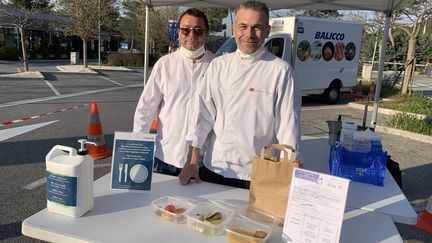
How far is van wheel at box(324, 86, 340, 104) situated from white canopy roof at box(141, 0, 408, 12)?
793cm

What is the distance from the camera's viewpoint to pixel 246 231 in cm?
153

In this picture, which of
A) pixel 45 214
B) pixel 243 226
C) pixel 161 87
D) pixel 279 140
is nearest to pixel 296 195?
pixel 243 226

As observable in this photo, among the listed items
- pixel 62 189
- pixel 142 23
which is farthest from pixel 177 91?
pixel 142 23

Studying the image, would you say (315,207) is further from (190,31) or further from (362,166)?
(190,31)

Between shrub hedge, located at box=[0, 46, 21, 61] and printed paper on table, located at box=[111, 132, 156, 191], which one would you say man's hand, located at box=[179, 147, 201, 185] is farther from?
shrub hedge, located at box=[0, 46, 21, 61]

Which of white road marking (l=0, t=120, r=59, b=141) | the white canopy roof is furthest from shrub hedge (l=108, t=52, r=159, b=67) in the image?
the white canopy roof

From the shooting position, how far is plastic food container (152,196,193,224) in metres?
1.65

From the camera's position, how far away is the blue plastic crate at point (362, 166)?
2338 mm

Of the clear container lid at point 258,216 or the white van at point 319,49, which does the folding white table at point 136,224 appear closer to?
the clear container lid at point 258,216

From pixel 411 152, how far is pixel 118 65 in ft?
71.2

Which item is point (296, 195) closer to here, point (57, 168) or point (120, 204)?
point (120, 204)

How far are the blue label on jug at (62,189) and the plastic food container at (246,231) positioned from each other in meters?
0.70

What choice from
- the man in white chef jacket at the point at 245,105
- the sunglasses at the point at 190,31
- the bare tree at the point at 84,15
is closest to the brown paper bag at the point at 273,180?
the man in white chef jacket at the point at 245,105

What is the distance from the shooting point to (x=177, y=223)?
64.9 inches
